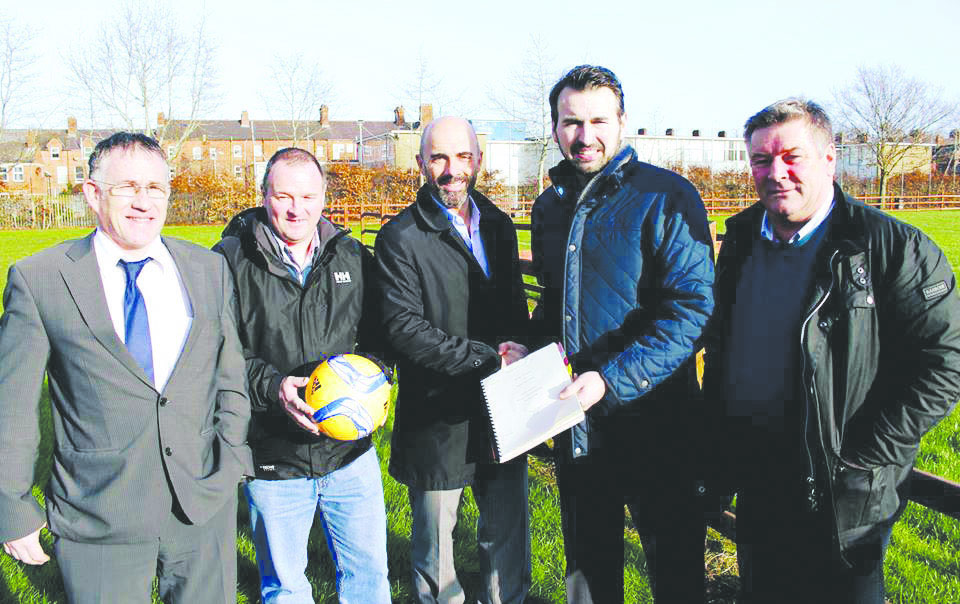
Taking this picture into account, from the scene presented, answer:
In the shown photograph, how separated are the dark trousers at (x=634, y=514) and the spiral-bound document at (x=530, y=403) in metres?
0.41

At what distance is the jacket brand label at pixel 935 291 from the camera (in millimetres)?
2457

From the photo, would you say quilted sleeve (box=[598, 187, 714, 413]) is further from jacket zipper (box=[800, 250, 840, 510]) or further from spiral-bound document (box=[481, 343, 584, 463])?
jacket zipper (box=[800, 250, 840, 510])

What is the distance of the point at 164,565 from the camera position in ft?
9.18

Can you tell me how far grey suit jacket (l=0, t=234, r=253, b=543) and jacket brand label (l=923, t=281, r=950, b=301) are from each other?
271cm

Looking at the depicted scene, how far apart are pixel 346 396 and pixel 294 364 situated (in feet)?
1.08

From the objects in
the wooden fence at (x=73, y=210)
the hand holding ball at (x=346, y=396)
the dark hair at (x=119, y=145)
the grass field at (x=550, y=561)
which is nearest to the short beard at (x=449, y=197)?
the hand holding ball at (x=346, y=396)

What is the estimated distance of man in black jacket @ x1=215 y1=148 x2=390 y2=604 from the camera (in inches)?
126

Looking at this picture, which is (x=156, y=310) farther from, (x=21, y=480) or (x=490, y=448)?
(x=490, y=448)

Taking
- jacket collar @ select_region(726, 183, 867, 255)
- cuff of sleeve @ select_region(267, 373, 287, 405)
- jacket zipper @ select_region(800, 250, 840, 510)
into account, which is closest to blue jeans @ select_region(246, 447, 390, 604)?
cuff of sleeve @ select_region(267, 373, 287, 405)

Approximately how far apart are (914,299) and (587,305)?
1.20 m

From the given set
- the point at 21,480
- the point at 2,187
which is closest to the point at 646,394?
the point at 21,480

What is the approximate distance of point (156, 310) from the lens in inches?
108

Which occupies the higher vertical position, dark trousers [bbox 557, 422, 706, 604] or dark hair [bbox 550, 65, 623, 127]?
dark hair [bbox 550, 65, 623, 127]

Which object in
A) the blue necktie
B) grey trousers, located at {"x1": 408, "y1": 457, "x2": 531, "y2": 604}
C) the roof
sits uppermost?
the roof
